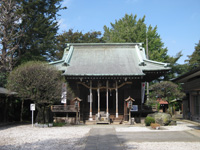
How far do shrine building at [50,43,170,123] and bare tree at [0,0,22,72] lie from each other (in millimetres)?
6373

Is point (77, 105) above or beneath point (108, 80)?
beneath

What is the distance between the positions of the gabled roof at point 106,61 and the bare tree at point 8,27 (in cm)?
601

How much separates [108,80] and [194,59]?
25.0 metres

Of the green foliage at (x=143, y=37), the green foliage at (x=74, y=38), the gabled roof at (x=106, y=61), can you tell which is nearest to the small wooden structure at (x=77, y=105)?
the gabled roof at (x=106, y=61)

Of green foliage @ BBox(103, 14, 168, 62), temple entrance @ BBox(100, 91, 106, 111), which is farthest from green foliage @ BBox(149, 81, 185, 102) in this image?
green foliage @ BBox(103, 14, 168, 62)

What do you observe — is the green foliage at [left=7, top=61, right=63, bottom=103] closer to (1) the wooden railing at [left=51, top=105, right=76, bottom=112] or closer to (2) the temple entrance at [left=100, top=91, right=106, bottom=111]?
(1) the wooden railing at [left=51, top=105, right=76, bottom=112]

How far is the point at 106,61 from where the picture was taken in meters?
22.8

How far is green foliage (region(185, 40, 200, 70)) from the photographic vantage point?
3802 centimetres

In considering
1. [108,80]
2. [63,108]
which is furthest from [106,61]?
[63,108]

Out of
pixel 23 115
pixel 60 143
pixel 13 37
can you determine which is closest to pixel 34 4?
pixel 13 37

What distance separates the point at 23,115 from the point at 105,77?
11544 millimetres

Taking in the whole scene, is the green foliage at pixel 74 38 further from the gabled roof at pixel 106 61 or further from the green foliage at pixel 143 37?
the gabled roof at pixel 106 61

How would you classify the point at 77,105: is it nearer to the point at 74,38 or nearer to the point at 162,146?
the point at 162,146

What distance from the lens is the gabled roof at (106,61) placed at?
1998 centimetres
